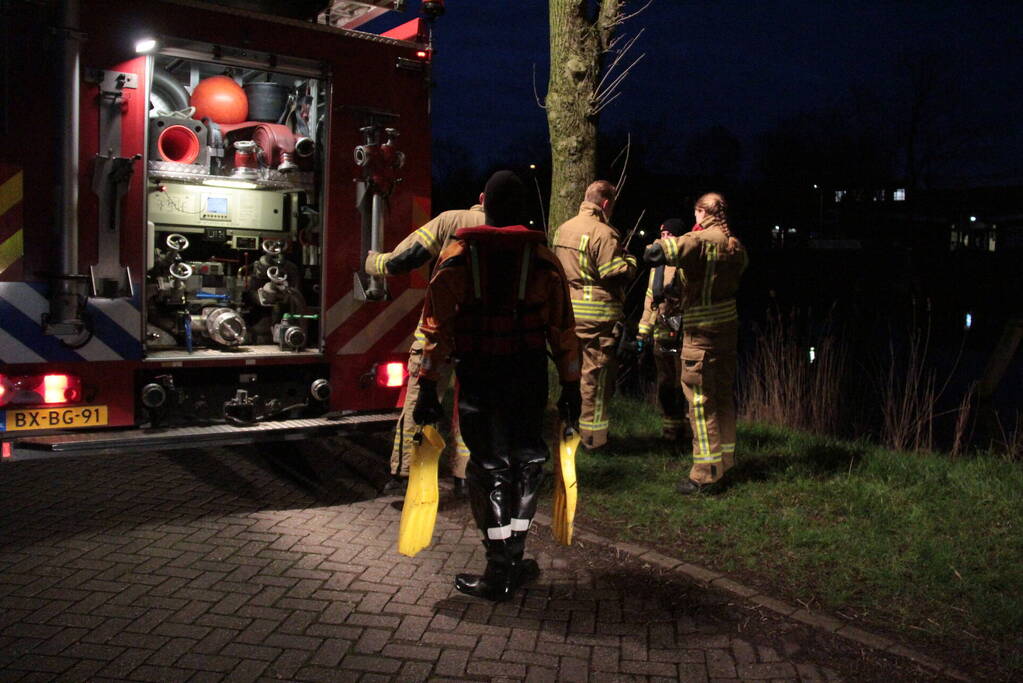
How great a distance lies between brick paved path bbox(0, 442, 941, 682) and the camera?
3.57 m

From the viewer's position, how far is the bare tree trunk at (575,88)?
845 cm

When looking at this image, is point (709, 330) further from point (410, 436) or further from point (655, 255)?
point (410, 436)

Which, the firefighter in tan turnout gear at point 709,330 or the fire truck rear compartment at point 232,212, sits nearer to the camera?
the fire truck rear compartment at point 232,212

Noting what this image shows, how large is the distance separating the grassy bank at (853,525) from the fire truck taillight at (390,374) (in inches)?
54.5

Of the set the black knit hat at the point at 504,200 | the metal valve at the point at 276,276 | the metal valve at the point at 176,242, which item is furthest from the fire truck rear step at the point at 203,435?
the black knit hat at the point at 504,200

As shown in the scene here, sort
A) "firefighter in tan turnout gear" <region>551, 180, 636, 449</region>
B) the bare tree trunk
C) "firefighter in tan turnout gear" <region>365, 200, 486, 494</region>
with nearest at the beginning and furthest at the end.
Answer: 1. "firefighter in tan turnout gear" <region>365, 200, 486, 494</region>
2. "firefighter in tan turnout gear" <region>551, 180, 636, 449</region>
3. the bare tree trunk

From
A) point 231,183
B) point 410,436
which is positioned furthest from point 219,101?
point 410,436

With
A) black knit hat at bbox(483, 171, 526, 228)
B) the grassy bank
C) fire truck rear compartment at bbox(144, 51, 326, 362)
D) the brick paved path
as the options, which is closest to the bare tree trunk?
the grassy bank

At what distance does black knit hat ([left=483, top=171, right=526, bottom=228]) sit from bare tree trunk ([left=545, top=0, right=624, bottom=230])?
13.8 ft

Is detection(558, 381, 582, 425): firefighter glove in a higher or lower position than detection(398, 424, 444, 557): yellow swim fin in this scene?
higher

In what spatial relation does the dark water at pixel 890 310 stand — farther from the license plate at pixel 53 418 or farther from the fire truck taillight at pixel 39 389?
the fire truck taillight at pixel 39 389

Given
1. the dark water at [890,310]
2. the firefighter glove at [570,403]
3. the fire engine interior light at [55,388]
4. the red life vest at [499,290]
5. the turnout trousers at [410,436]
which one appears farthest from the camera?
the dark water at [890,310]

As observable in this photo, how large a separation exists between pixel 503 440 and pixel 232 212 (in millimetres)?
2960

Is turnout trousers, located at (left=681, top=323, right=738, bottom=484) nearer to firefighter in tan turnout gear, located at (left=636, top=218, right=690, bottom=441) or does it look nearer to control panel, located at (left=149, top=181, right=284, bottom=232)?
firefighter in tan turnout gear, located at (left=636, top=218, right=690, bottom=441)
